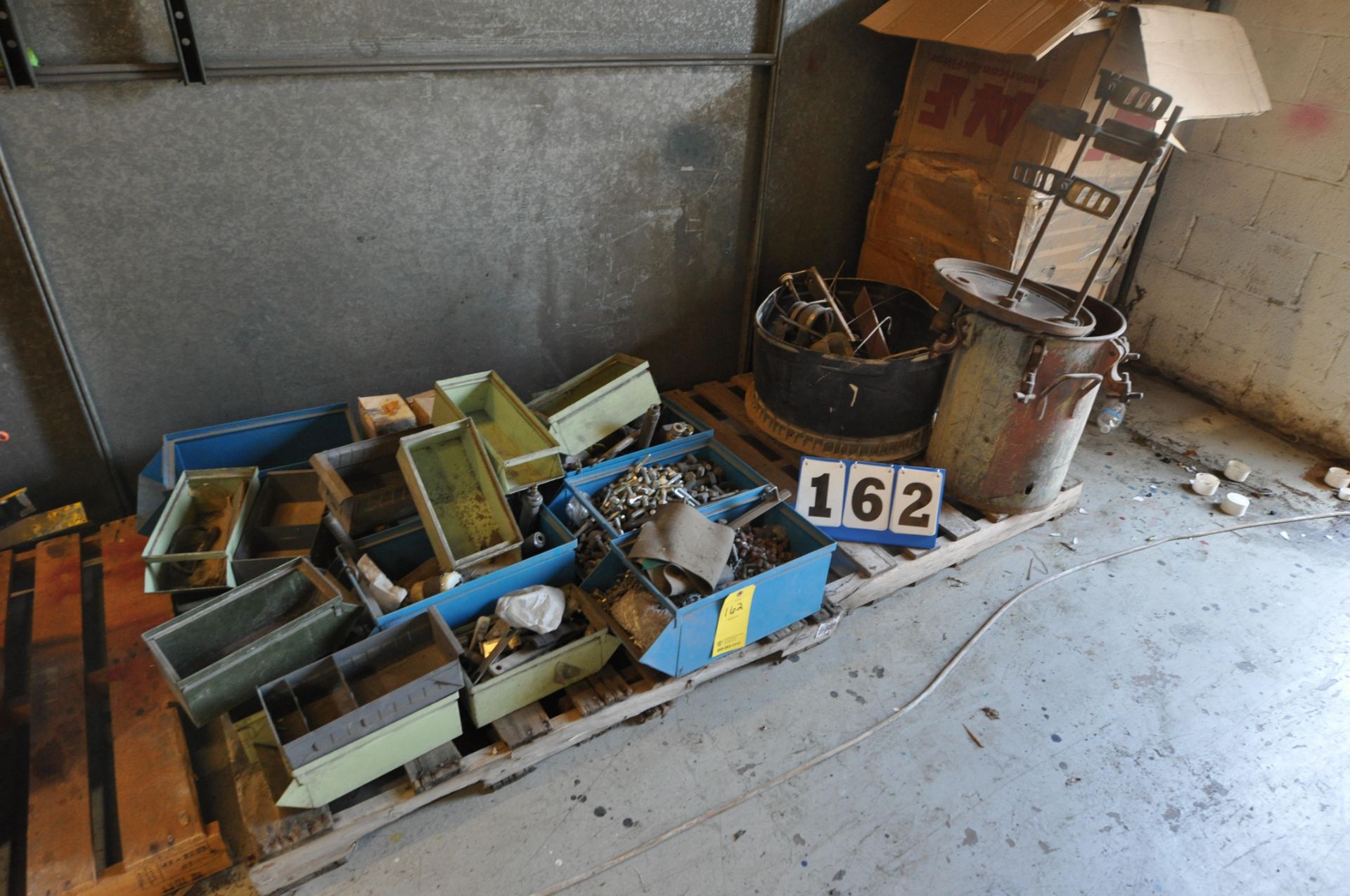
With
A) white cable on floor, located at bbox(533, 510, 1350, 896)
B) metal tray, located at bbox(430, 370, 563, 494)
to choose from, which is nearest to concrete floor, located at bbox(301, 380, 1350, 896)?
white cable on floor, located at bbox(533, 510, 1350, 896)

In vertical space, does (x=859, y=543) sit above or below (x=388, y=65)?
below

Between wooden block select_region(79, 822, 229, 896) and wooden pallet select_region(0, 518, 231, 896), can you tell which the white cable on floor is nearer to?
wooden block select_region(79, 822, 229, 896)

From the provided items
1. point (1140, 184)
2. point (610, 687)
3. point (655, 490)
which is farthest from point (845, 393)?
point (610, 687)

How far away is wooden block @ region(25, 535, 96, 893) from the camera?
1561 mm

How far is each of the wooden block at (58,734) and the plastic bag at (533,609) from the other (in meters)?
0.91

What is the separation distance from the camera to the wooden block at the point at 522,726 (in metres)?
1.82

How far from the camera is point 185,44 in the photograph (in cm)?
196

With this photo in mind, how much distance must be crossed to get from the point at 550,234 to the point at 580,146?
0.97 feet

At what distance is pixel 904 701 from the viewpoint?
211 centimetres

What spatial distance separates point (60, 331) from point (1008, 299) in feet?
8.59

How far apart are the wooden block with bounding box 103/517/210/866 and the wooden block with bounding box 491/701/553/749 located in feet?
2.03

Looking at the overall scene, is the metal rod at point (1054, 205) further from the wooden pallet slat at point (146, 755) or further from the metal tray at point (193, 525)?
the wooden pallet slat at point (146, 755)

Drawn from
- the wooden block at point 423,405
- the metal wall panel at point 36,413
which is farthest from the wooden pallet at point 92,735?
the wooden block at point 423,405

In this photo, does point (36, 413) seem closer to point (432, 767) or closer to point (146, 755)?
point (146, 755)
